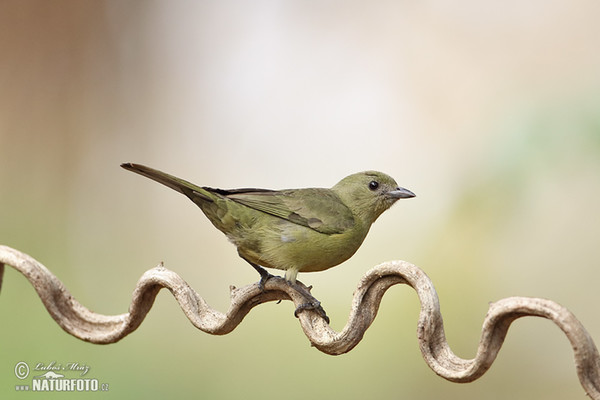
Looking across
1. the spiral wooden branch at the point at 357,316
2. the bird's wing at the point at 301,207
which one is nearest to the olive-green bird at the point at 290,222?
the bird's wing at the point at 301,207

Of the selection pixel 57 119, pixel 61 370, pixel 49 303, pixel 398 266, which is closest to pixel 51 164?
pixel 57 119

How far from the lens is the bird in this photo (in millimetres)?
Answer: 1495

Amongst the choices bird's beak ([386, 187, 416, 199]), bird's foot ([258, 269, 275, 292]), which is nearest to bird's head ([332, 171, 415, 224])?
bird's beak ([386, 187, 416, 199])

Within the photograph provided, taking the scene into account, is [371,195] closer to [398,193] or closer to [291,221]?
[398,193]

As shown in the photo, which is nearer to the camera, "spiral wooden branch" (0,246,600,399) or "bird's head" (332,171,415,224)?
"spiral wooden branch" (0,246,600,399)

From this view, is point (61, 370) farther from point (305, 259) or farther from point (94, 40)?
point (94, 40)

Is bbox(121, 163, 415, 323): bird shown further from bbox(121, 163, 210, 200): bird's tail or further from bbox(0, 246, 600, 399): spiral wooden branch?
bbox(0, 246, 600, 399): spiral wooden branch

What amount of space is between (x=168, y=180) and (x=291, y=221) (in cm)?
28

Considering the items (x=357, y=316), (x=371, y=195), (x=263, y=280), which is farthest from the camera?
(x=371, y=195)

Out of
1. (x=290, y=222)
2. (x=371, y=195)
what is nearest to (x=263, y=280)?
(x=290, y=222)

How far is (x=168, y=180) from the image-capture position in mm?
1405

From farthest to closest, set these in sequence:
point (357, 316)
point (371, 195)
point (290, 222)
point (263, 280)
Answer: point (371, 195) < point (290, 222) < point (263, 280) < point (357, 316)

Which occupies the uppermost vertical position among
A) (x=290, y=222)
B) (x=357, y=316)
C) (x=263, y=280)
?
(x=290, y=222)

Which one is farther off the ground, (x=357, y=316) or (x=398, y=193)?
(x=398, y=193)
